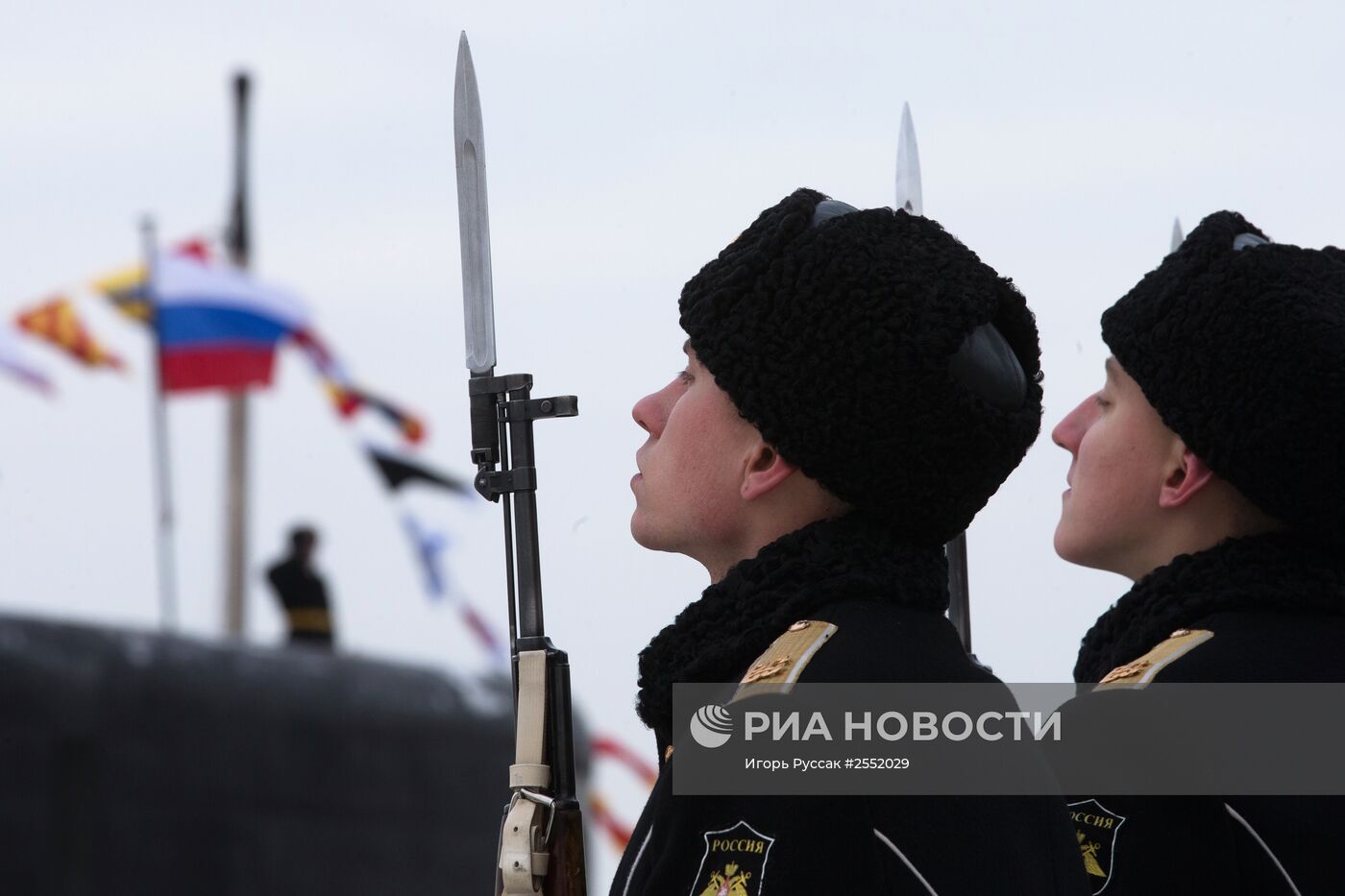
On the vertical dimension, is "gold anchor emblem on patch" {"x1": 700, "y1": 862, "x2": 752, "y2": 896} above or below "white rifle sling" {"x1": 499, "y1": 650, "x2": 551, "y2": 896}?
below

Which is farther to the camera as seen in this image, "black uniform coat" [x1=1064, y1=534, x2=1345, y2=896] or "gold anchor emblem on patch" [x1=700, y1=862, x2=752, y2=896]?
"black uniform coat" [x1=1064, y1=534, x2=1345, y2=896]

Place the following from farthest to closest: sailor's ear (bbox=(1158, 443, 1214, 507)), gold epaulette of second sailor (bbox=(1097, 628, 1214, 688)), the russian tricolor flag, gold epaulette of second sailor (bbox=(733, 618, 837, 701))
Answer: the russian tricolor flag
sailor's ear (bbox=(1158, 443, 1214, 507))
gold epaulette of second sailor (bbox=(1097, 628, 1214, 688))
gold epaulette of second sailor (bbox=(733, 618, 837, 701))

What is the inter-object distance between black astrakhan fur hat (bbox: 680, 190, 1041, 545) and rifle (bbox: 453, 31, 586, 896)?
1.33 feet

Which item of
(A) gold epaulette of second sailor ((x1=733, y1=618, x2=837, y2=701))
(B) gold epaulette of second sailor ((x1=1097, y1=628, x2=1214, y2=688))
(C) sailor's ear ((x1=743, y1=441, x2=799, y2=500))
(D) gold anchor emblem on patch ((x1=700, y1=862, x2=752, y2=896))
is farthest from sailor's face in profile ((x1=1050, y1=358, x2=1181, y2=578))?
(D) gold anchor emblem on patch ((x1=700, y1=862, x2=752, y2=896))

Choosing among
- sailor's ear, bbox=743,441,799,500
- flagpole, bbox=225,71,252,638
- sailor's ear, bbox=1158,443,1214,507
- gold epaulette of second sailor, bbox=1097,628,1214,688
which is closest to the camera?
sailor's ear, bbox=743,441,799,500

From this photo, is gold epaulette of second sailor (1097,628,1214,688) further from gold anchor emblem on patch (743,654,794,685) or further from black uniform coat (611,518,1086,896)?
gold anchor emblem on patch (743,654,794,685)

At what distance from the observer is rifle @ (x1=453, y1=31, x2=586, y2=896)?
2822 millimetres

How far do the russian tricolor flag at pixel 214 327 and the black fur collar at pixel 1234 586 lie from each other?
504 inches

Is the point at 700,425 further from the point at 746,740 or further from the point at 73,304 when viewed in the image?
the point at 73,304

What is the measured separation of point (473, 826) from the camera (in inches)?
454

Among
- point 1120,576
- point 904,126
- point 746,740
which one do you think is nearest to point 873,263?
point 746,740

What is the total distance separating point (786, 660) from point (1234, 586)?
100 cm

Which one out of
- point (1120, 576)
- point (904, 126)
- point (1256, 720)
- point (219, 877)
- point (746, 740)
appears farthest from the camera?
point (219, 877)

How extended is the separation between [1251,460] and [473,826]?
8704 millimetres
